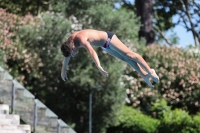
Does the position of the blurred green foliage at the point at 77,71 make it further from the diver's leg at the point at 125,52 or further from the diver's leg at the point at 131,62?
the diver's leg at the point at 125,52

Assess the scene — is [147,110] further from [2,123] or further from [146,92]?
[2,123]

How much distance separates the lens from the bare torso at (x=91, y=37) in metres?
11.4

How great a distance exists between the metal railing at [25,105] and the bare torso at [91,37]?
8.57m

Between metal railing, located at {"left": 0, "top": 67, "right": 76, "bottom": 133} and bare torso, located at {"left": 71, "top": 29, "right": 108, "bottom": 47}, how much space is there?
857 cm

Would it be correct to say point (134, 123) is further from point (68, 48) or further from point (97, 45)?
point (68, 48)

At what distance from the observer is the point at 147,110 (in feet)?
98.7

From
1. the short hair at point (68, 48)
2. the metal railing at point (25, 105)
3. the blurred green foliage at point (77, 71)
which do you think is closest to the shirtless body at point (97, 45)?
the short hair at point (68, 48)

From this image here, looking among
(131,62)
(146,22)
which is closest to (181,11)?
(146,22)

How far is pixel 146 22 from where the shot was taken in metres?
32.9

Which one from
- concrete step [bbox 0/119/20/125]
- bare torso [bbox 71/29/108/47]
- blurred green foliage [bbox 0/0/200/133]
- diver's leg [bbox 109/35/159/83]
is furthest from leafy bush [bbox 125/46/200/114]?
bare torso [bbox 71/29/108/47]

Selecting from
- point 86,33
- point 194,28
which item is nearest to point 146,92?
point 194,28

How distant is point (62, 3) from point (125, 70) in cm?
437

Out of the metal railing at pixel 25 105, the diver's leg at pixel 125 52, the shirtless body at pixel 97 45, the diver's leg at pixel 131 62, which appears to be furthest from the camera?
the metal railing at pixel 25 105

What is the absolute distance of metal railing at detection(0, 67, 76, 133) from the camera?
65.3 ft
